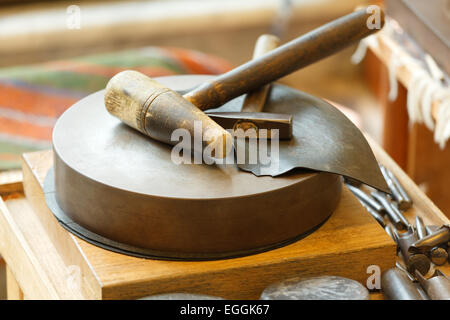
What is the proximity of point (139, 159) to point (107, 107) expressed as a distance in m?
0.13

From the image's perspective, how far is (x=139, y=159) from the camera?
1.25 m

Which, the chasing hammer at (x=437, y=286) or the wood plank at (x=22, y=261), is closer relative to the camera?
the chasing hammer at (x=437, y=286)

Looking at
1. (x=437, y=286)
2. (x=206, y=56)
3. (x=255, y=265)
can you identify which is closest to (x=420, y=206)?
(x=437, y=286)

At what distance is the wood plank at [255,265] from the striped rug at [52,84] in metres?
1.07

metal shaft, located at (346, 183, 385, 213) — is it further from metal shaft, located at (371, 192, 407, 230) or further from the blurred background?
the blurred background

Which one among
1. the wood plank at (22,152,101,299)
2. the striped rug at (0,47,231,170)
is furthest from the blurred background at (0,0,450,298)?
the wood plank at (22,152,101,299)

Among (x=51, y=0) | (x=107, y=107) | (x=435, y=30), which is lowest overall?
(x=107, y=107)

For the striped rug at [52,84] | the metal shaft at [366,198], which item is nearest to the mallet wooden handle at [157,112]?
the metal shaft at [366,198]

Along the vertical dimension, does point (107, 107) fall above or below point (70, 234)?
above

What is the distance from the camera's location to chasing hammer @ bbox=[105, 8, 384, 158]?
122cm

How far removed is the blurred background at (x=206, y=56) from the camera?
84.2 inches

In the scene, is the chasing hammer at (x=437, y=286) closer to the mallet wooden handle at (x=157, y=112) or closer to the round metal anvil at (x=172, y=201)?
the round metal anvil at (x=172, y=201)
